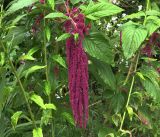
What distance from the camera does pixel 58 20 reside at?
1.97 m

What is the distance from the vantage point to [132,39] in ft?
6.17

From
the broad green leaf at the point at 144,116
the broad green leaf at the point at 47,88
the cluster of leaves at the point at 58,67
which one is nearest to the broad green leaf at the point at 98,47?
the cluster of leaves at the point at 58,67

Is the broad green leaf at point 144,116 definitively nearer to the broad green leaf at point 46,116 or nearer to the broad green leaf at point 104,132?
the broad green leaf at point 104,132

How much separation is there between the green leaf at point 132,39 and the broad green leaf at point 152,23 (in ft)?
0.13

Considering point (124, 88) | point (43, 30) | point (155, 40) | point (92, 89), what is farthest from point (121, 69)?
point (43, 30)

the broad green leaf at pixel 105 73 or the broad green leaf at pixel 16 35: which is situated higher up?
the broad green leaf at pixel 16 35

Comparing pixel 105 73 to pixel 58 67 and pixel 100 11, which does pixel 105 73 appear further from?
pixel 100 11

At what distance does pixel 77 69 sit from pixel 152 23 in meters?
0.52

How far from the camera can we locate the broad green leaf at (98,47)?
1871 millimetres

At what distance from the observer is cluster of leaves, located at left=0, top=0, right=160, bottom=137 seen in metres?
1.86

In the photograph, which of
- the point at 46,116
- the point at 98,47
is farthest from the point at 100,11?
the point at 46,116

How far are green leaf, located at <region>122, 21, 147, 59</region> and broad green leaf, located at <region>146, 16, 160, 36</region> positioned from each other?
0.13 ft

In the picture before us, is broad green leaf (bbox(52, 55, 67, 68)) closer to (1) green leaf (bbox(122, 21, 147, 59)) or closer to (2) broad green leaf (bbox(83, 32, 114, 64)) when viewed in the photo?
(2) broad green leaf (bbox(83, 32, 114, 64))

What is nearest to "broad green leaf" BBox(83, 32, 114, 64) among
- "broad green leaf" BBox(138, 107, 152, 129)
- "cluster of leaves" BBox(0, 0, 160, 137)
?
"cluster of leaves" BBox(0, 0, 160, 137)
